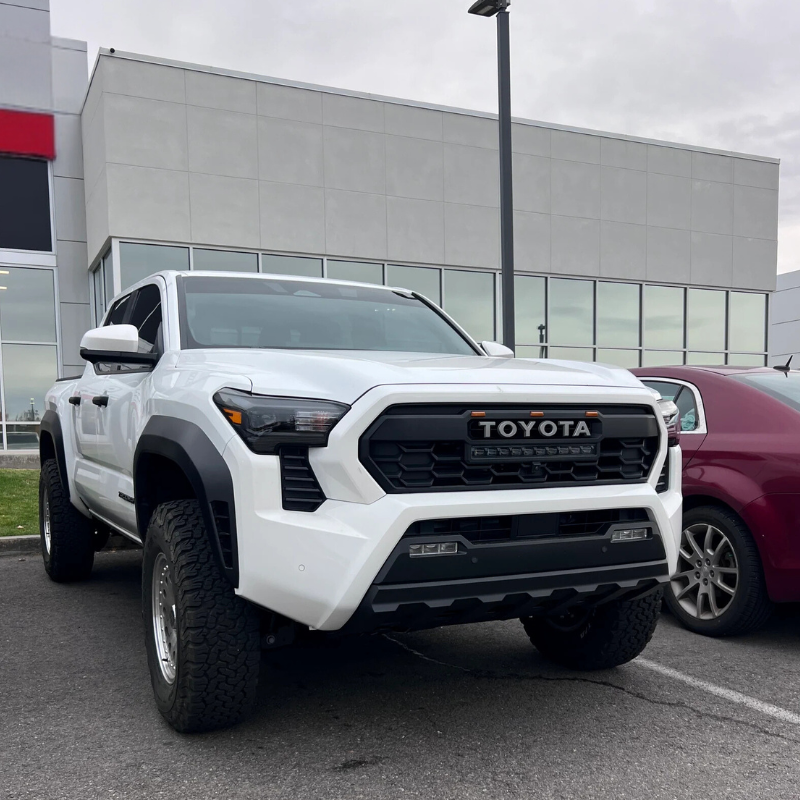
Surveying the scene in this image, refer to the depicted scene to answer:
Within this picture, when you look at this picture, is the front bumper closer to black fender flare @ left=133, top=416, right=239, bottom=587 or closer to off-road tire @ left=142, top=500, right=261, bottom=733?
black fender flare @ left=133, top=416, right=239, bottom=587

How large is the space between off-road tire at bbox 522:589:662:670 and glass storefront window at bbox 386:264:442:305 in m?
13.8

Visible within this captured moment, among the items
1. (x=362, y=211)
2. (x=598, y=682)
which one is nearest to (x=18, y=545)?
(x=598, y=682)

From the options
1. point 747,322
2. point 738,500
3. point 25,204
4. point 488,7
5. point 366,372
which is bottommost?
point 738,500

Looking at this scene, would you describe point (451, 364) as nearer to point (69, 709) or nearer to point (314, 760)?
point (314, 760)

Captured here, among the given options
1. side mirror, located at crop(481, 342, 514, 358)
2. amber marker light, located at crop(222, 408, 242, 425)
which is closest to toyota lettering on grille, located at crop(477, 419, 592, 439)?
amber marker light, located at crop(222, 408, 242, 425)

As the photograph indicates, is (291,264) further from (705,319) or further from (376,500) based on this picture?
(376,500)

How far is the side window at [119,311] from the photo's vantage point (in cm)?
547

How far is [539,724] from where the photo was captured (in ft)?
11.3

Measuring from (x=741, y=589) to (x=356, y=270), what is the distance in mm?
13664

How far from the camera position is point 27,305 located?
1758 cm

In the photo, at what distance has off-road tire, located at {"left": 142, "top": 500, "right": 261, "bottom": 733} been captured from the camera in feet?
10.1

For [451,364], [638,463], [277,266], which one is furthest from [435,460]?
[277,266]

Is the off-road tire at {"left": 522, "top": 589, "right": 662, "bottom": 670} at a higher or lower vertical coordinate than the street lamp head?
lower

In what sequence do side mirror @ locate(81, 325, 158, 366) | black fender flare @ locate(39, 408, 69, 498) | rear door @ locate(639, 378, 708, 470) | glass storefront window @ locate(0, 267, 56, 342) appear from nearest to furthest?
side mirror @ locate(81, 325, 158, 366) → rear door @ locate(639, 378, 708, 470) → black fender flare @ locate(39, 408, 69, 498) → glass storefront window @ locate(0, 267, 56, 342)
